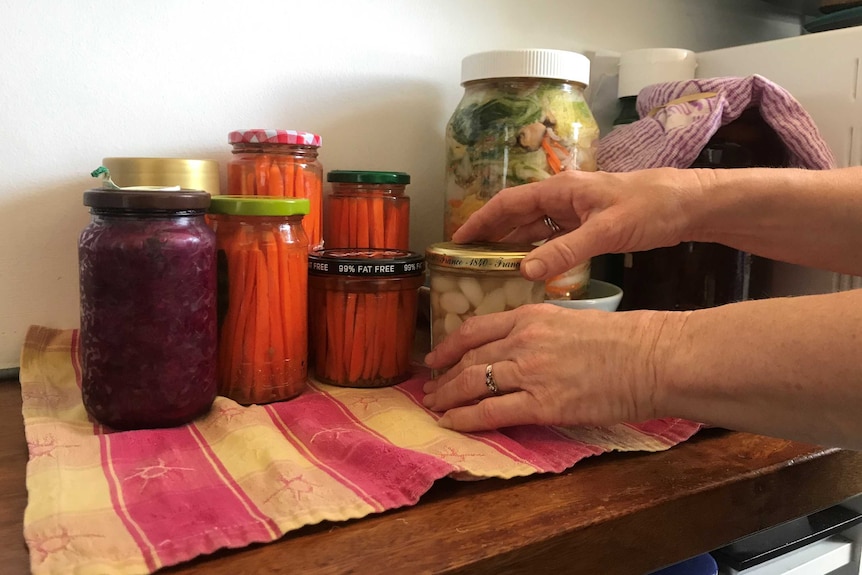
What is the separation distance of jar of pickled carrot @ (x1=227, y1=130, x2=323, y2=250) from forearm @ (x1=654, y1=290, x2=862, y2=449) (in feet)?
1.39

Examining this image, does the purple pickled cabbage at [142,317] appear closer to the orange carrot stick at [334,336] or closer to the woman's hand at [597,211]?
the orange carrot stick at [334,336]

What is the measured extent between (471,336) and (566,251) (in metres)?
0.12

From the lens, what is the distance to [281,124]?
2.79 ft

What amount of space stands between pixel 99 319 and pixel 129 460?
0.13 m

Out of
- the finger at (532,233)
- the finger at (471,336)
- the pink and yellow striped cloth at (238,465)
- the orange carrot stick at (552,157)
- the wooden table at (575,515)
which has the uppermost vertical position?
the orange carrot stick at (552,157)

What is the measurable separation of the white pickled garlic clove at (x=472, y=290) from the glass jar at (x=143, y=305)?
25cm

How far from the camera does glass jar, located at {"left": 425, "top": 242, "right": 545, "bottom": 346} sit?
0.66m

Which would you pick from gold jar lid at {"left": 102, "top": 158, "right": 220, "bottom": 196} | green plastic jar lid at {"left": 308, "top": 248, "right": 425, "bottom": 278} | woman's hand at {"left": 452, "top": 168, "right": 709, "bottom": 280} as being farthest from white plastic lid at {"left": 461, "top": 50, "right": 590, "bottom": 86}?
gold jar lid at {"left": 102, "top": 158, "right": 220, "bottom": 196}

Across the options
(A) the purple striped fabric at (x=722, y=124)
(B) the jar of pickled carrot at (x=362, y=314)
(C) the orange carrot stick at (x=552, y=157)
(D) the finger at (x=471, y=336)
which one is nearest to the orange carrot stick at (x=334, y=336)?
(B) the jar of pickled carrot at (x=362, y=314)

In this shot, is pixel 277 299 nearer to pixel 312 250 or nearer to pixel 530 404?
pixel 312 250

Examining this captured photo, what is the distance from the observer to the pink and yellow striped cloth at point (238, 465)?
0.42 metres

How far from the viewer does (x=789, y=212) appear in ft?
2.35

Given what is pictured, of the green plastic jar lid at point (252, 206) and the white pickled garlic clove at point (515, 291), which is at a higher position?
the green plastic jar lid at point (252, 206)

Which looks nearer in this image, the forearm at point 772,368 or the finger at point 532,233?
the forearm at point 772,368
